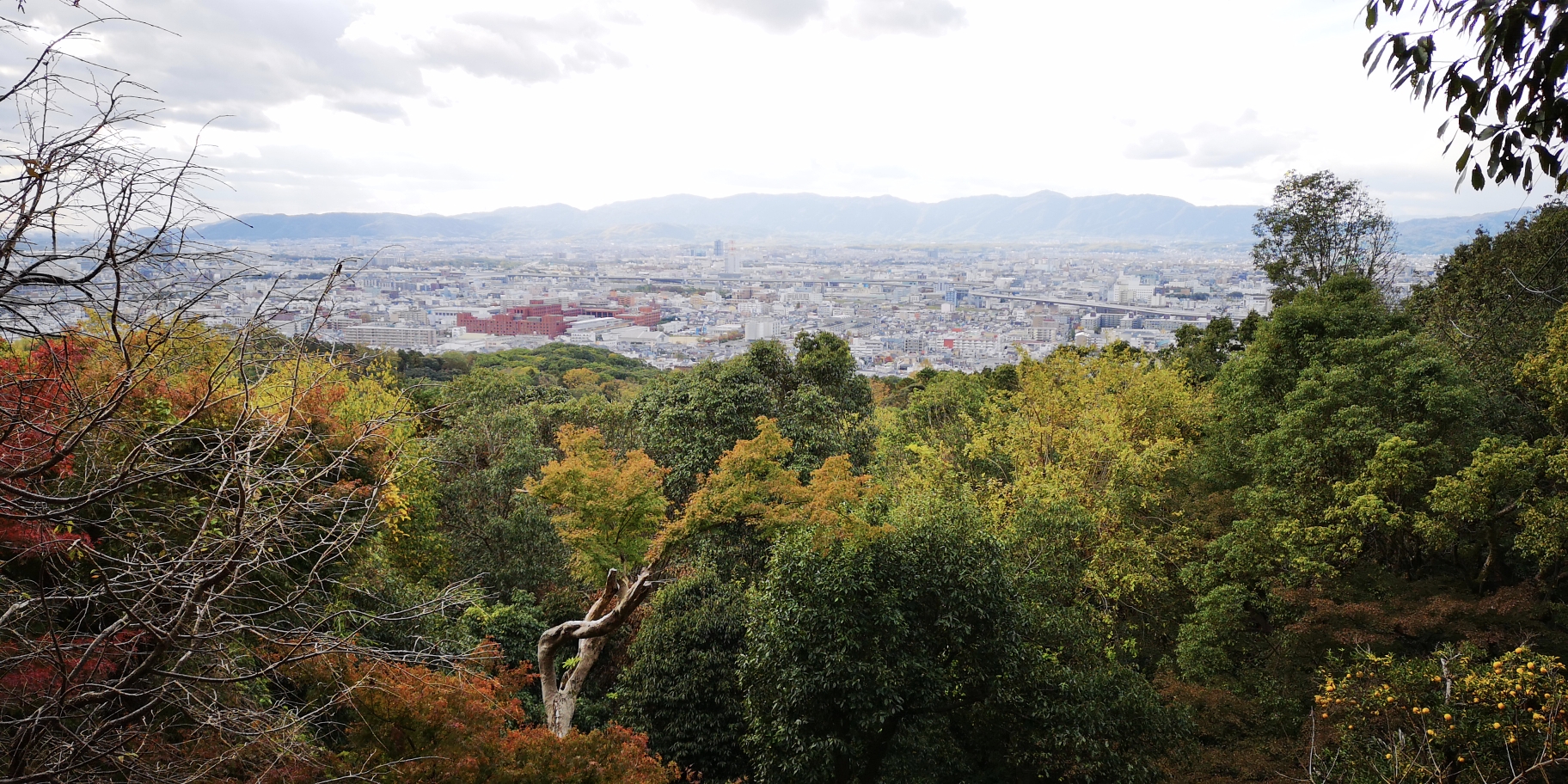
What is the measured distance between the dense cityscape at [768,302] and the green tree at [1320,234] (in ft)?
9.65

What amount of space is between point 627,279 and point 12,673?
111982 millimetres

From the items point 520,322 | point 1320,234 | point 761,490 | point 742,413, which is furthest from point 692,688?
point 520,322

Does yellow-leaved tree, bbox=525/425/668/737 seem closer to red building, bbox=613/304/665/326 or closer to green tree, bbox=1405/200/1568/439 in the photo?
green tree, bbox=1405/200/1568/439

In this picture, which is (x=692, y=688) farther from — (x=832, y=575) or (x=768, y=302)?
(x=768, y=302)

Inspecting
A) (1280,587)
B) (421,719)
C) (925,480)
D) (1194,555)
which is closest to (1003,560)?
(1280,587)

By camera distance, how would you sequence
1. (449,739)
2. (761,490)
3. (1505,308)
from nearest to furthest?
(449,739) < (761,490) < (1505,308)

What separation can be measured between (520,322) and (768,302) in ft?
119

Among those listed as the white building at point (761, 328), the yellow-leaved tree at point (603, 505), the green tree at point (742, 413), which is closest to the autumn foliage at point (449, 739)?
the yellow-leaved tree at point (603, 505)

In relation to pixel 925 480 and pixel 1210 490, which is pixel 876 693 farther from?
pixel 1210 490

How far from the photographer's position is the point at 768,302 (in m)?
95.4

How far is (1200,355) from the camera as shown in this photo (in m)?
18.9

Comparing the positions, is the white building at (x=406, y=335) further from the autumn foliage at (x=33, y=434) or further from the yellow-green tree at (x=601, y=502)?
the autumn foliage at (x=33, y=434)

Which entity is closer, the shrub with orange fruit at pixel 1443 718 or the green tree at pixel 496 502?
the shrub with orange fruit at pixel 1443 718

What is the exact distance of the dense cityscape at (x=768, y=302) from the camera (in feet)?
155
